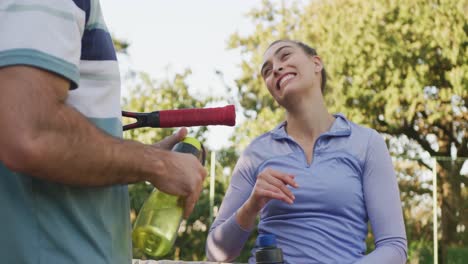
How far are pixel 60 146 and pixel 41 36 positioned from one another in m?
0.15

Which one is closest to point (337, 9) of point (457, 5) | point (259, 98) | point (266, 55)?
point (457, 5)

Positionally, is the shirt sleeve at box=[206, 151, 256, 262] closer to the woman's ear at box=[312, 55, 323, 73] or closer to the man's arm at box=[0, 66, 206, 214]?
the woman's ear at box=[312, 55, 323, 73]

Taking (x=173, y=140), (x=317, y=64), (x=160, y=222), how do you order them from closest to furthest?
(x=160, y=222) → (x=173, y=140) → (x=317, y=64)

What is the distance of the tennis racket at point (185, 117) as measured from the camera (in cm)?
134

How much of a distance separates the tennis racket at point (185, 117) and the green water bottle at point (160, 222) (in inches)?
5.3

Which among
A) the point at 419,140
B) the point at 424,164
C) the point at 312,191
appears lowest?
the point at 419,140

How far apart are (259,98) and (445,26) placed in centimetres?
421

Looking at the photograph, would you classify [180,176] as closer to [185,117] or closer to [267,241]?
[185,117]

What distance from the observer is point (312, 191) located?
6.56ft

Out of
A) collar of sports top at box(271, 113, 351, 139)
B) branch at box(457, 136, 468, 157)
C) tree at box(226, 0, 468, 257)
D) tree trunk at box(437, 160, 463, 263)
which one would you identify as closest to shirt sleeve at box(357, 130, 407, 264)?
collar of sports top at box(271, 113, 351, 139)

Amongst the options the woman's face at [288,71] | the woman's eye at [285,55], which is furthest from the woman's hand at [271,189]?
the woman's eye at [285,55]

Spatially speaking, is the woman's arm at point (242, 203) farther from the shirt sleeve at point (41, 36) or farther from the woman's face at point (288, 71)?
the shirt sleeve at point (41, 36)

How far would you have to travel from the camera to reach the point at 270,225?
2.07 m

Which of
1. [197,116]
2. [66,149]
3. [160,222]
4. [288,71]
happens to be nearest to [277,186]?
[288,71]
